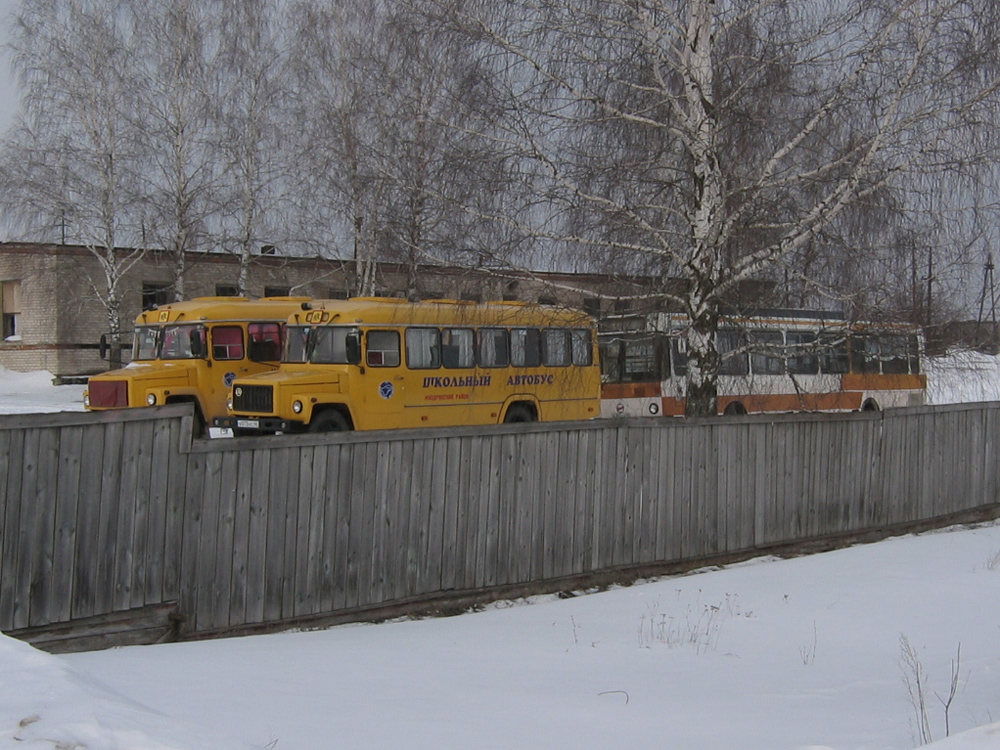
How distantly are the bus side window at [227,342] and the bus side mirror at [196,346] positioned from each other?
223mm

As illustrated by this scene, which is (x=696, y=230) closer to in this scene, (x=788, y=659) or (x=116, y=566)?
(x=788, y=659)

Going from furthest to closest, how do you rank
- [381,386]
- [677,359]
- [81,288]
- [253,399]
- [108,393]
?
[81,288] < [677,359] < [108,393] < [381,386] < [253,399]

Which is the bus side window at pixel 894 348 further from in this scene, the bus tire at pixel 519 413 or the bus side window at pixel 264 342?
the bus side window at pixel 264 342

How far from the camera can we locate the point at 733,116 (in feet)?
37.9

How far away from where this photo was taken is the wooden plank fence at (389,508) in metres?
7.19

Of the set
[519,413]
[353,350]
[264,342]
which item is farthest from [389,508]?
[264,342]

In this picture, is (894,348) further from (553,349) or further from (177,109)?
(177,109)

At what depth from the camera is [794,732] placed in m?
5.55

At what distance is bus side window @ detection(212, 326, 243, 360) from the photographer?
19203mm

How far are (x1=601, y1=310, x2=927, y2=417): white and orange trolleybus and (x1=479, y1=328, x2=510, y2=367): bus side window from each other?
6.59 ft

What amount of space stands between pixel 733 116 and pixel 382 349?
7.41 m

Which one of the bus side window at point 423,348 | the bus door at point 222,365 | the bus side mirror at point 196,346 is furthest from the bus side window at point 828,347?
the bus side mirror at point 196,346

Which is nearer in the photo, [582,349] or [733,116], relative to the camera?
[733,116]

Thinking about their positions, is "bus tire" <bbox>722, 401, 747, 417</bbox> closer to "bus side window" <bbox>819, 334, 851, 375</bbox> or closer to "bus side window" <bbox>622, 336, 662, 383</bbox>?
"bus side window" <bbox>622, 336, 662, 383</bbox>
